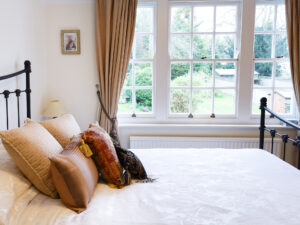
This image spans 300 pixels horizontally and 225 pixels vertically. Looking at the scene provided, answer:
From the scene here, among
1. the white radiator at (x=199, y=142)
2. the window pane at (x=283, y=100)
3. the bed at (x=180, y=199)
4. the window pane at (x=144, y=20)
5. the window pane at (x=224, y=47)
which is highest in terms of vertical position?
the window pane at (x=144, y=20)

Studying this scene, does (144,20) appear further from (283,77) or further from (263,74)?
(283,77)

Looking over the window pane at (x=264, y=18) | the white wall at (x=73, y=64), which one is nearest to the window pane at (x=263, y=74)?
the window pane at (x=264, y=18)

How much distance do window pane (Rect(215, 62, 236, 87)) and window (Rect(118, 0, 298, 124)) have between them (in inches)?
0.5

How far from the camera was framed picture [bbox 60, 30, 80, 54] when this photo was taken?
299 centimetres

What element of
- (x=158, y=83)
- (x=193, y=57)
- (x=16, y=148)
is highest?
(x=193, y=57)

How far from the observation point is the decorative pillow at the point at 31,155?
3.97 ft

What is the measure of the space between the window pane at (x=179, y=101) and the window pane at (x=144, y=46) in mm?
550

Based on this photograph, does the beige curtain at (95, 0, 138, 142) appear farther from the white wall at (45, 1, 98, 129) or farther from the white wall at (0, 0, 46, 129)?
the white wall at (0, 0, 46, 129)

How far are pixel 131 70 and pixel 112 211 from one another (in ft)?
7.24

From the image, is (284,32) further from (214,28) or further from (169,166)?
(169,166)

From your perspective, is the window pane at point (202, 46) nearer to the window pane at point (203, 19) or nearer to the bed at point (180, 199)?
the window pane at point (203, 19)

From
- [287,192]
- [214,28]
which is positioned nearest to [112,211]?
[287,192]

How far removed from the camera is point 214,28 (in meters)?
3.06

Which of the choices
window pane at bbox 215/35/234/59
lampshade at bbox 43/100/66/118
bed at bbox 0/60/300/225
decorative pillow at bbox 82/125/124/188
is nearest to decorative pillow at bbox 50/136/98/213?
bed at bbox 0/60/300/225
